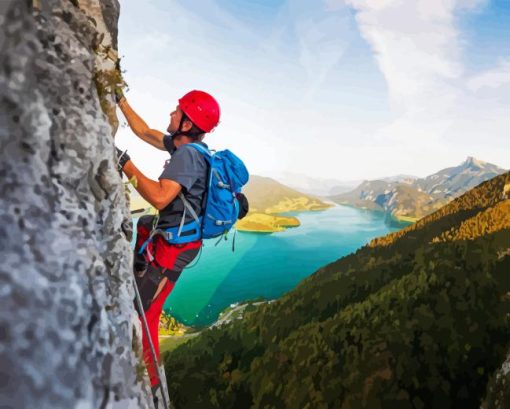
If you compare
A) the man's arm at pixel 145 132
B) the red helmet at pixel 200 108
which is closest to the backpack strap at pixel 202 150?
the red helmet at pixel 200 108

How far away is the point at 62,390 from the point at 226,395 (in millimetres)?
7661

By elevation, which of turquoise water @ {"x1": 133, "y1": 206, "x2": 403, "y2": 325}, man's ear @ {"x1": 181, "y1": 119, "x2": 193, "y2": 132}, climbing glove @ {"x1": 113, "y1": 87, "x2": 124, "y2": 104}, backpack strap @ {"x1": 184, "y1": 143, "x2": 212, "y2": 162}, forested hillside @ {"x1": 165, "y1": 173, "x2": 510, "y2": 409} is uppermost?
climbing glove @ {"x1": 113, "y1": 87, "x2": 124, "y2": 104}

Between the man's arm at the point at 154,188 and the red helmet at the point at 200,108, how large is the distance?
89 cm

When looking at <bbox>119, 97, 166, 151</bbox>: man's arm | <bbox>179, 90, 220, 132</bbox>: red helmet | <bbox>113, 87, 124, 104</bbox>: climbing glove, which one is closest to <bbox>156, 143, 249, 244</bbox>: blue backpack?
<bbox>179, 90, 220, 132</bbox>: red helmet

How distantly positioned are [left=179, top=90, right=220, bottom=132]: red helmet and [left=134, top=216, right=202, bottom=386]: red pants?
122 cm

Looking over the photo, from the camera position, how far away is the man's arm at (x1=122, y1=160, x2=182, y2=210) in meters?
3.60

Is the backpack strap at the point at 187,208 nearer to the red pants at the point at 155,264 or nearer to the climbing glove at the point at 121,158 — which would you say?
the red pants at the point at 155,264

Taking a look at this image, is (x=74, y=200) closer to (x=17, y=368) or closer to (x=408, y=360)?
(x=17, y=368)

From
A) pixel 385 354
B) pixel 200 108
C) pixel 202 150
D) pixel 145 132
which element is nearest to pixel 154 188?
pixel 202 150

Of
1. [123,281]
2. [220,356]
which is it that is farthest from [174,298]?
[123,281]

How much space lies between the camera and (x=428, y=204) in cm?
16200

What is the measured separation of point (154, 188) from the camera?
3680 millimetres

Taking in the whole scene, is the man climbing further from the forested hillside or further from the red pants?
the forested hillside

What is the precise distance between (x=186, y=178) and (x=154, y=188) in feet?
1.10
